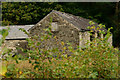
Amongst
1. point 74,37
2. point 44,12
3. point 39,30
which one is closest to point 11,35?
point 39,30

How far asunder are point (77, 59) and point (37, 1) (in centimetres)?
2333

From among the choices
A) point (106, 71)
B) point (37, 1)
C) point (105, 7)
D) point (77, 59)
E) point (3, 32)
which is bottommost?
point (106, 71)

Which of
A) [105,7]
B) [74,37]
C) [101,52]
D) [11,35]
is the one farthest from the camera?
[11,35]

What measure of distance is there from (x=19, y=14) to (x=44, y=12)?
3.44 m

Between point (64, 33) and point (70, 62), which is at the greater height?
point (64, 33)

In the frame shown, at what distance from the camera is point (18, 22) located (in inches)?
1050

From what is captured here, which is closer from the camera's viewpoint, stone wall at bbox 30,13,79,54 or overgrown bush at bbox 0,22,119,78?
overgrown bush at bbox 0,22,119,78

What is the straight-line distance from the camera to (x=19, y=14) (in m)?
26.2

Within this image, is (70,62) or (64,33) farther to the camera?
(64,33)

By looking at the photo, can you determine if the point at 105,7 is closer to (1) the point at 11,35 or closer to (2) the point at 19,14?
(1) the point at 11,35

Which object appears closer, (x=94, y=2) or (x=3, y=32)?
(x=3, y=32)

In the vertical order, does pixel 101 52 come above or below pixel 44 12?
below

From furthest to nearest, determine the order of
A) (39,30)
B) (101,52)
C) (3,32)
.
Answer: (39,30), (101,52), (3,32)

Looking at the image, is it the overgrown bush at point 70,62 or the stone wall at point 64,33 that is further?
the stone wall at point 64,33
